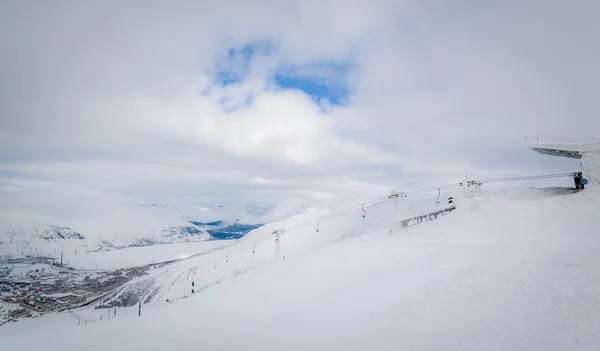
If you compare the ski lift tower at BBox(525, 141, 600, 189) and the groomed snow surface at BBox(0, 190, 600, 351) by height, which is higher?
the ski lift tower at BBox(525, 141, 600, 189)

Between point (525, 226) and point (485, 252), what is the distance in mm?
6975

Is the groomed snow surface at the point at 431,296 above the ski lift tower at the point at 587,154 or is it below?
below

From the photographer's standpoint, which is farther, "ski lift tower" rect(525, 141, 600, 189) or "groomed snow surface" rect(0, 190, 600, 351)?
"ski lift tower" rect(525, 141, 600, 189)

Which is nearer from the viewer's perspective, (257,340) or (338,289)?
(257,340)

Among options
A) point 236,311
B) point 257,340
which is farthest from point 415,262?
point 236,311

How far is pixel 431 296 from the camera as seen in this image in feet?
37.8

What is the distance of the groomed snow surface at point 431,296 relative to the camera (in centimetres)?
916

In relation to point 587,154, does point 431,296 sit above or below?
below

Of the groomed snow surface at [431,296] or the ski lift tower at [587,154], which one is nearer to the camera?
the groomed snow surface at [431,296]

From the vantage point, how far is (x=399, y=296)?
480 inches

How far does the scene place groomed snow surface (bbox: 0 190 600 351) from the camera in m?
9.16

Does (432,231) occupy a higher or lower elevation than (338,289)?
higher

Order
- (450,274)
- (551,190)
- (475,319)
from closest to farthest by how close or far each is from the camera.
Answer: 1. (475,319)
2. (450,274)
3. (551,190)

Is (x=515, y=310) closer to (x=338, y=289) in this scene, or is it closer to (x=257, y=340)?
(x=338, y=289)
